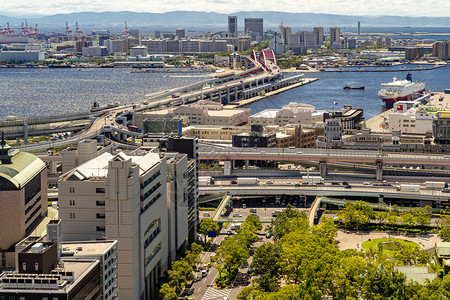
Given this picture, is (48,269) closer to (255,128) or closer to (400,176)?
(400,176)

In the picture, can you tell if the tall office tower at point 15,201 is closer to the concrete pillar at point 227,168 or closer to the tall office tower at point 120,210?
the tall office tower at point 120,210

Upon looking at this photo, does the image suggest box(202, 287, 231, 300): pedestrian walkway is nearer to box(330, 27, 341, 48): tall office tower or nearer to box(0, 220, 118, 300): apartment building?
box(0, 220, 118, 300): apartment building

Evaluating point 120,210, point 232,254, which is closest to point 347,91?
point 232,254

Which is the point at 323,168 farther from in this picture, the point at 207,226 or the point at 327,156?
the point at 207,226

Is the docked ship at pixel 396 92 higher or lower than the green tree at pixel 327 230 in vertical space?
higher

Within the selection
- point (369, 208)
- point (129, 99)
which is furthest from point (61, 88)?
point (369, 208)

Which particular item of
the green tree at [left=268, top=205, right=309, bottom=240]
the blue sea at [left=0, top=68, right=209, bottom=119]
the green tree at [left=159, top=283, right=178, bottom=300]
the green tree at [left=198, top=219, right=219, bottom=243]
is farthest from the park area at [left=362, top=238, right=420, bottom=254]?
the blue sea at [left=0, top=68, right=209, bottom=119]

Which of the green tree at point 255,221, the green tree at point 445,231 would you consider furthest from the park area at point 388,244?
the green tree at point 255,221
